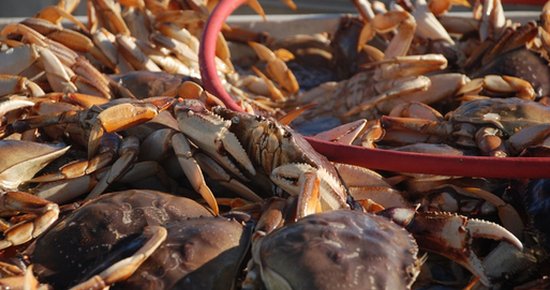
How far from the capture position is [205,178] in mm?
2195

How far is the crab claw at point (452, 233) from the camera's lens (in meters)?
1.77

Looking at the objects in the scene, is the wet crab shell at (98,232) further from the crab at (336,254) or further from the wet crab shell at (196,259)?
the crab at (336,254)

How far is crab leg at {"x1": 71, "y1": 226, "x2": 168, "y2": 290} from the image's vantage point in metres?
1.51

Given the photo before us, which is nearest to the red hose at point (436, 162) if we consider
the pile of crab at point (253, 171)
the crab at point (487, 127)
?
the pile of crab at point (253, 171)

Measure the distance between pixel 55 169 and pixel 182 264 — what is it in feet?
2.42

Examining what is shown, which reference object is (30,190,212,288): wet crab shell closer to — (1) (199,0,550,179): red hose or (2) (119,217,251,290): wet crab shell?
(2) (119,217,251,290): wet crab shell

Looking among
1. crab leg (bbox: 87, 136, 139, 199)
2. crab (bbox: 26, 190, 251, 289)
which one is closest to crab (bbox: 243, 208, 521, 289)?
crab (bbox: 26, 190, 251, 289)

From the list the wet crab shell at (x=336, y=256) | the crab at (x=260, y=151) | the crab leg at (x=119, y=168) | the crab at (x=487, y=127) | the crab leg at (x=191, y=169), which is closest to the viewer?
the wet crab shell at (x=336, y=256)

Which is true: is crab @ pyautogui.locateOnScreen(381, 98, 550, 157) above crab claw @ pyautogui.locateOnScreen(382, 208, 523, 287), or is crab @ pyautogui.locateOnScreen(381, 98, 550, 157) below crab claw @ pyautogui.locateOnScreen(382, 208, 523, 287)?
below

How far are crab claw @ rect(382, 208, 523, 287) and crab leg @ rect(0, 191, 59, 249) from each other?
0.81 m

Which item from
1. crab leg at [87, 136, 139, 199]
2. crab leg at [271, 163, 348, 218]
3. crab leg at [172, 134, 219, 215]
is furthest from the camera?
crab leg at [87, 136, 139, 199]

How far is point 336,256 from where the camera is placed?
58.9 inches

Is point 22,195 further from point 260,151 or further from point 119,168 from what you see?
point 260,151

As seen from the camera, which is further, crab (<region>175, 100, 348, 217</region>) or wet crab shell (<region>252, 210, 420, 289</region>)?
crab (<region>175, 100, 348, 217</region>)
